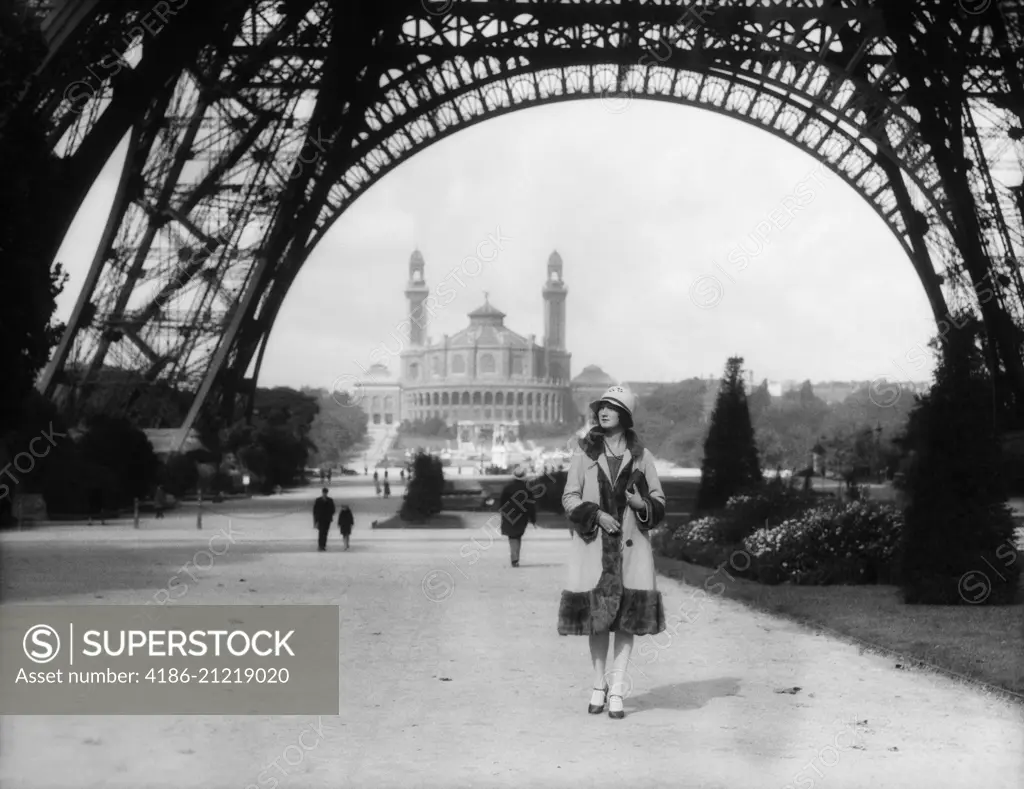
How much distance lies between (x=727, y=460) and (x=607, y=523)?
1771cm

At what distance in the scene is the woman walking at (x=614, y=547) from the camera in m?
8.52

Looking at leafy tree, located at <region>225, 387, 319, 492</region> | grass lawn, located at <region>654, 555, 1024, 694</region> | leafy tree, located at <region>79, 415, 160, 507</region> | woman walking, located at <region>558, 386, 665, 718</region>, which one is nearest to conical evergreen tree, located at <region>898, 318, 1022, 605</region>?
grass lawn, located at <region>654, 555, 1024, 694</region>

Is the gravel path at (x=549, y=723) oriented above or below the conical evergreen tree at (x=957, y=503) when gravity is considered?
below

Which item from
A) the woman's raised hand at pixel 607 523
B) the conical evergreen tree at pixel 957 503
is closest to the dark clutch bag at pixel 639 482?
the woman's raised hand at pixel 607 523

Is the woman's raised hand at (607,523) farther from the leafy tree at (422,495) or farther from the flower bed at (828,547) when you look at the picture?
the leafy tree at (422,495)

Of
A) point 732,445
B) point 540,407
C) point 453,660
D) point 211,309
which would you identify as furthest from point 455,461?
point 453,660

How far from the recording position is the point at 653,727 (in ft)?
27.4

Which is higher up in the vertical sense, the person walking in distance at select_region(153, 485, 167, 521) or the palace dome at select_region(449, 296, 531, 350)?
the palace dome at select_region(449, 296, 531, 350)

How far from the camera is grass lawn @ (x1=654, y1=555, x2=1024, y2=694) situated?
11.2 m

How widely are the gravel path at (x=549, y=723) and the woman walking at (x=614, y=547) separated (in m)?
0.50

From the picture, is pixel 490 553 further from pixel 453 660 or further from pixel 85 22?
pixel 453 660

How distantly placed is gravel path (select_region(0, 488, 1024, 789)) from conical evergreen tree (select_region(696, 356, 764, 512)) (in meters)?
10.1

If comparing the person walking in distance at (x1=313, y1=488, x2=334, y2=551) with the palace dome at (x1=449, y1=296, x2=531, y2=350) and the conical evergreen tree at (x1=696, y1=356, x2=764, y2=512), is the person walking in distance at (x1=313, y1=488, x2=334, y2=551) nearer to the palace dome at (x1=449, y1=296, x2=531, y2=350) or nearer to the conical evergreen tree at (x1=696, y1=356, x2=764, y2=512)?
the conical evergreen tree at (x1=696, y1=356, x2=764, y2=512)

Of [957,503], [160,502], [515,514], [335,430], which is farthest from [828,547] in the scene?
[335,430]
